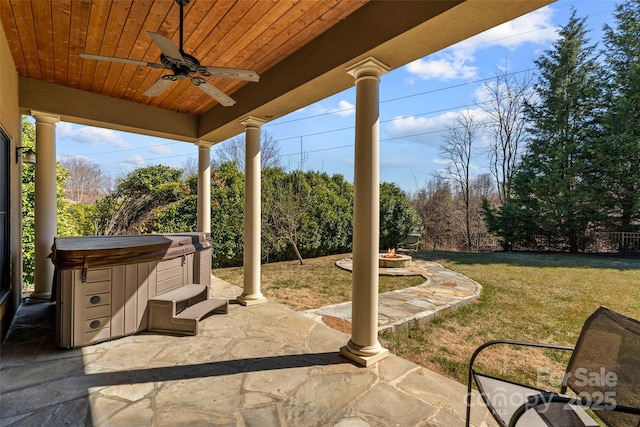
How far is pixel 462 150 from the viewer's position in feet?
45.4

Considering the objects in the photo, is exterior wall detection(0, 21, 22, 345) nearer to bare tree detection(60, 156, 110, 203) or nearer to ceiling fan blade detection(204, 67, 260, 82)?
ceiling fan blade detection(204, 67, 260, 82)

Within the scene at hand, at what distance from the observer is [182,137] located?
5.20 metres

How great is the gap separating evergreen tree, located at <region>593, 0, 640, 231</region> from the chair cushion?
1190cm

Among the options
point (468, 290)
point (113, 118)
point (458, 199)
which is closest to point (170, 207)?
point (113, 118)

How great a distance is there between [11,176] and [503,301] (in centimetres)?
690

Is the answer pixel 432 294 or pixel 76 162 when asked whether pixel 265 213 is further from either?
pixel 76 162

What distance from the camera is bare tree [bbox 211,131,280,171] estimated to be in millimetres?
Answer: 10438

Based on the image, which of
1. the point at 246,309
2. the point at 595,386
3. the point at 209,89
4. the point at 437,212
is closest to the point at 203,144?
the point at 209,89

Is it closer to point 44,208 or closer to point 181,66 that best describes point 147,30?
point 181,66

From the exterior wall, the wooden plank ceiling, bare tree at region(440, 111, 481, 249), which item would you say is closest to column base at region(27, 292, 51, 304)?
the exterior wall

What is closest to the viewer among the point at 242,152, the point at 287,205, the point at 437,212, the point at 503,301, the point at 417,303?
the point at 417,303

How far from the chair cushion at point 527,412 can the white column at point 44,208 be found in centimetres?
534

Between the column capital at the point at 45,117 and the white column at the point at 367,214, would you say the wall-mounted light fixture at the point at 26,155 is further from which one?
the white column at the point at 367,214

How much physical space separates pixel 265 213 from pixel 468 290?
519 centimetres
